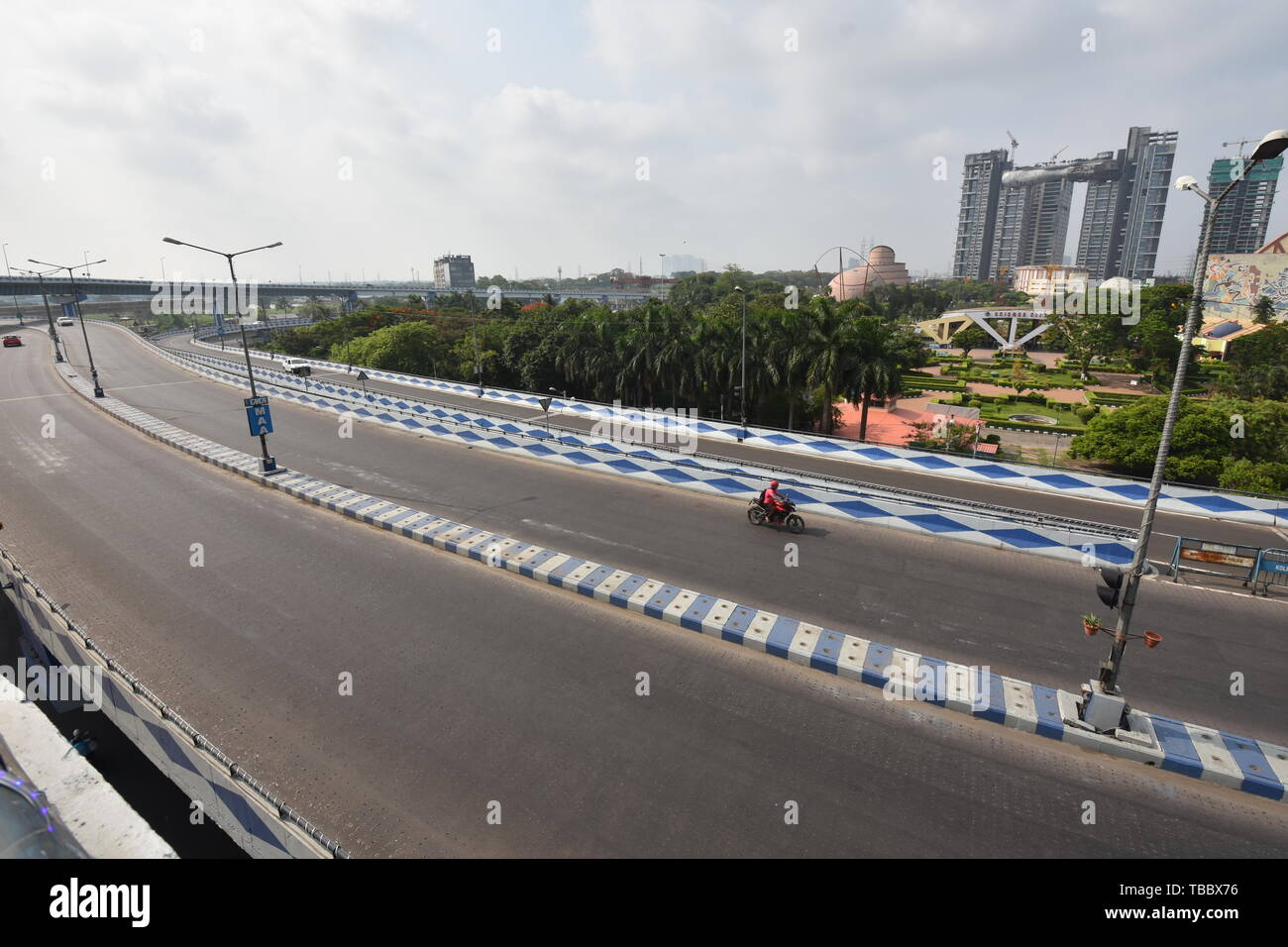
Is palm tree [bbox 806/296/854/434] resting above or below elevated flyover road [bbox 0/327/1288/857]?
above

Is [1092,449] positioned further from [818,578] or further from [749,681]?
[749,681]

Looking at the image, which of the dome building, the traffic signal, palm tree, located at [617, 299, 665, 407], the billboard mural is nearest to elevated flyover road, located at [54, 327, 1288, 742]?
the traffic signal

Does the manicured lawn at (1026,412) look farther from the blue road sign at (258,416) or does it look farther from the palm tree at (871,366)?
the blue road sign at (258,416)

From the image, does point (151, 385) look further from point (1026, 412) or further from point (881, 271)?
point (881, 271)

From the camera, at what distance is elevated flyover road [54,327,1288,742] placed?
955 cm

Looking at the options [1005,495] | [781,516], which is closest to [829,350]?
[1005,495]

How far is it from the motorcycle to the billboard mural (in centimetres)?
7362

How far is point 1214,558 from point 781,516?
916 centimetres

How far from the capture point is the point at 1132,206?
618ft

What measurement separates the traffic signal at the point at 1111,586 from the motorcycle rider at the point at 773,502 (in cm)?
783

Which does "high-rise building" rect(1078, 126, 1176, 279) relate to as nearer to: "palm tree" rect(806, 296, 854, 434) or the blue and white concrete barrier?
"palm tree" rect(806, 296, 854, 434)

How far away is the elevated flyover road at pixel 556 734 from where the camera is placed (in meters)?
6.68

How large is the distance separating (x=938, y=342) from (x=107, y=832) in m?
101
